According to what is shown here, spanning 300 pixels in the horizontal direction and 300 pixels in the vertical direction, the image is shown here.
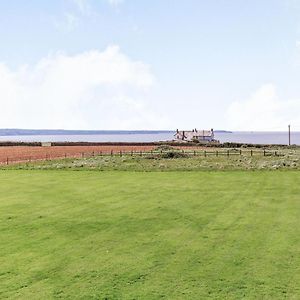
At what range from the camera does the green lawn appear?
49.7ft

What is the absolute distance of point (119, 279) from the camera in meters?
15.8

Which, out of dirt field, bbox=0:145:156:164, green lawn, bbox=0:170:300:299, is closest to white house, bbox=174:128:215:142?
dirt field, bbox=0:145:156:164

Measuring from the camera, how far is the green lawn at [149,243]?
1516 cm

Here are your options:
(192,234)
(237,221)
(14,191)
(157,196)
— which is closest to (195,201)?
(157,196)

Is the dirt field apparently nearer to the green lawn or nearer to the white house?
the green lawn

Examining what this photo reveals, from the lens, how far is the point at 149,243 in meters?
20.4

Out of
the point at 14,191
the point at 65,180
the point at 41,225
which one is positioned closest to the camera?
the point at 41,225

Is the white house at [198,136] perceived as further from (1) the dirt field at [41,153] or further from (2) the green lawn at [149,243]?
(2) the green lawn at [149,243]

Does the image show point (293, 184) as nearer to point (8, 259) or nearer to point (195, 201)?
point (195, 201)

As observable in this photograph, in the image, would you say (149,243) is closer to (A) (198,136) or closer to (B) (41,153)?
(B) (41,153)

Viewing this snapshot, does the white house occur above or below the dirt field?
above

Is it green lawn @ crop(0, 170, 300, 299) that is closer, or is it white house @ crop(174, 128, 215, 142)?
green lawn @ crop(0, 170, 300, 299)

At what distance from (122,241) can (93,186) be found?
20332mm

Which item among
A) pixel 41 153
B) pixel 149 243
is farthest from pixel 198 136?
pixel 149 243
